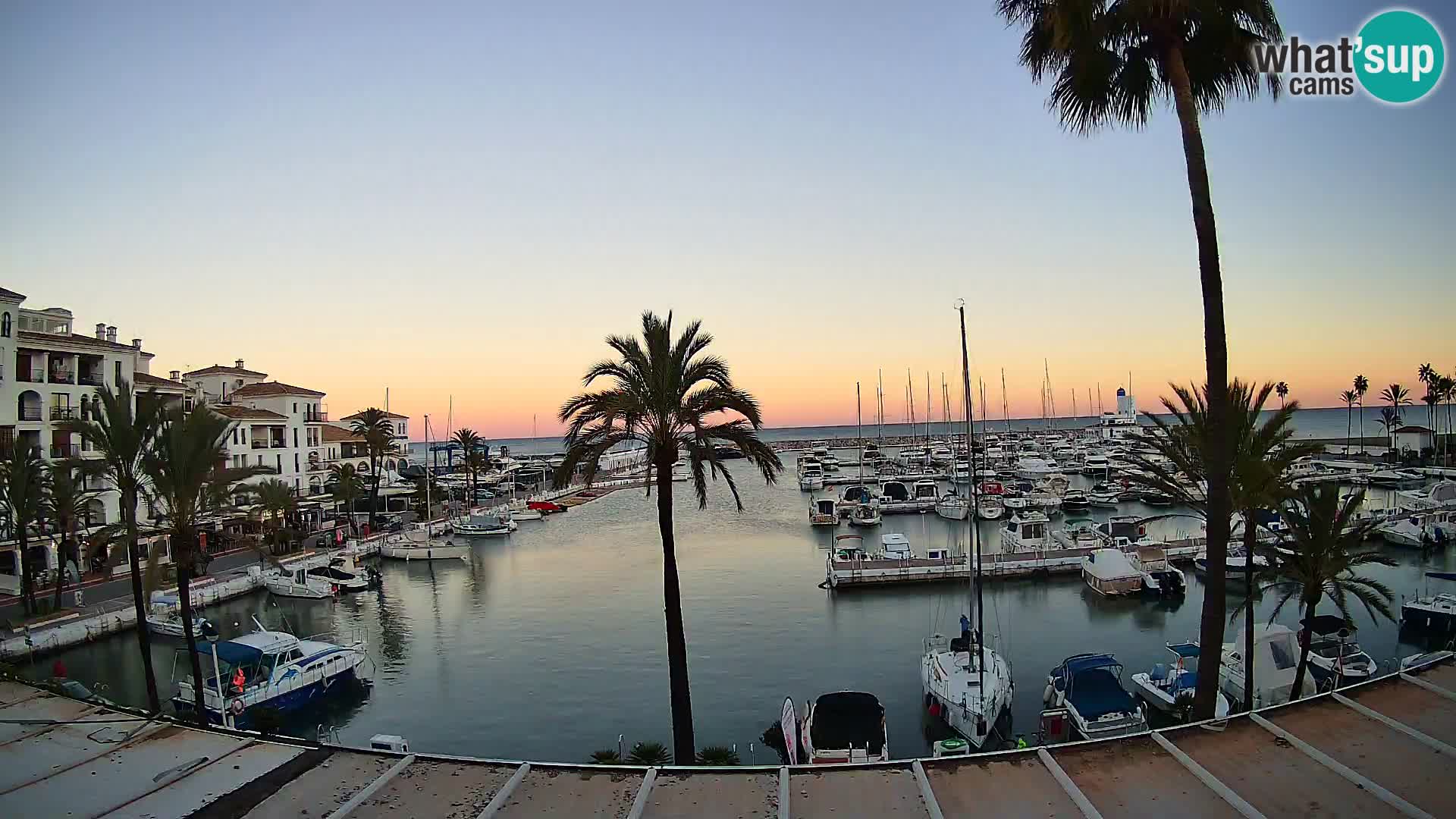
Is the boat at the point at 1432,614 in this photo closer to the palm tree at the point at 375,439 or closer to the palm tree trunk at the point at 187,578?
the palm tree trunk at the point at 187,578

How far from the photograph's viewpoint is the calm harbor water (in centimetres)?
2141

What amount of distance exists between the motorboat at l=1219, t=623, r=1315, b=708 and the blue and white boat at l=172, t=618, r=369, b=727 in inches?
960

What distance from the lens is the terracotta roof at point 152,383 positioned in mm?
42562

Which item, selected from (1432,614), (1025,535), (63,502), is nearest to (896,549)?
(1025,535)

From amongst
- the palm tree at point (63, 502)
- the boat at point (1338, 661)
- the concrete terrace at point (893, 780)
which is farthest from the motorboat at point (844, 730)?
the palm tree at point (63, 502)

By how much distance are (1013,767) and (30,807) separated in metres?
9.85

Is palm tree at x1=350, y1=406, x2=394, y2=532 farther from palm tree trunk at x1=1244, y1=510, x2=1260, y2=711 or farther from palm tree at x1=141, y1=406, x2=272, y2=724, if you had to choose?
palm tree trunk at x1=1244, y1=510, x2=1260, y2=711

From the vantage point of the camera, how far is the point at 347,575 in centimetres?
4059

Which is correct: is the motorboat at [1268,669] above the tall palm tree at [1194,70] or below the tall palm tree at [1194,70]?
below

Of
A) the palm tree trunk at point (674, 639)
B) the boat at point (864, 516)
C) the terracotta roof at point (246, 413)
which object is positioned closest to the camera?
the palm tree trunk at point (674, 639)

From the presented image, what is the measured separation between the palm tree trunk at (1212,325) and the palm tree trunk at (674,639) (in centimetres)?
861

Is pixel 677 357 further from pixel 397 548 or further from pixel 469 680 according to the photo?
pixel 397 548

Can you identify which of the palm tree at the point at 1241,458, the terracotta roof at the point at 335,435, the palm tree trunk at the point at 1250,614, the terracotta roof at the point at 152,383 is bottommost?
the palm tree trunk at the point at 1250,614

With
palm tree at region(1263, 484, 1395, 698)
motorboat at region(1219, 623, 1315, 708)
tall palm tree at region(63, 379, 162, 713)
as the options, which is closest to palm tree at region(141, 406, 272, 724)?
tall palm tree at region(63, 379, 162, 713)
